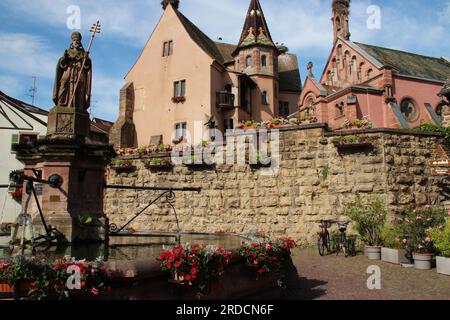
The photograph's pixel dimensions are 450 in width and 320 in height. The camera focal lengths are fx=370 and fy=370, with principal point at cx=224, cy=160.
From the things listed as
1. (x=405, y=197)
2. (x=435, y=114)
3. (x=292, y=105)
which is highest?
(x=292, y=105)

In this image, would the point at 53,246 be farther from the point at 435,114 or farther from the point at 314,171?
the point at 435,114

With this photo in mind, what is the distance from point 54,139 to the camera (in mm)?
6398

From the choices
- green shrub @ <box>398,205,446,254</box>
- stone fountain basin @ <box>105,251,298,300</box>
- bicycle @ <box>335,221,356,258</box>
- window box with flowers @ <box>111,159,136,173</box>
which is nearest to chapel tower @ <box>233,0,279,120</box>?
window box with flowers @ <box>111,159,136,173</box>

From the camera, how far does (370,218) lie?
11781 millimetres

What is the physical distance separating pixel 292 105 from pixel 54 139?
35.4m

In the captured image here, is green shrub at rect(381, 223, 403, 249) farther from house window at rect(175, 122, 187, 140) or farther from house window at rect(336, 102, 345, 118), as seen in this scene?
house window at rect(175, 122, 187, 140)

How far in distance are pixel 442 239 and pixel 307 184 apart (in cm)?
561

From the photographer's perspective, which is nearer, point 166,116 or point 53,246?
point 53,246

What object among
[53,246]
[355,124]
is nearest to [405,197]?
[355,124]

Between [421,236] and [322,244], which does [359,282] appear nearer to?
[421,236]

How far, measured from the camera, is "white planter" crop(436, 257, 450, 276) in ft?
28.2

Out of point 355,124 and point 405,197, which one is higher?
point 355,124

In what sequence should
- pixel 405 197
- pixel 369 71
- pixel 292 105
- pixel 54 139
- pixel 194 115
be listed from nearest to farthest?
pixel 54 139, pixel 405 197, pixel 194 115, pixel 369 71, pixel 292 105

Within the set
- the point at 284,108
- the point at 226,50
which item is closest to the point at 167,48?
the point at 226,50
